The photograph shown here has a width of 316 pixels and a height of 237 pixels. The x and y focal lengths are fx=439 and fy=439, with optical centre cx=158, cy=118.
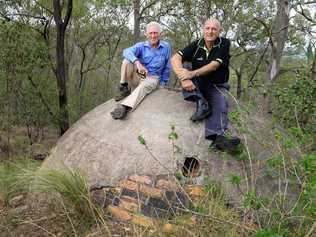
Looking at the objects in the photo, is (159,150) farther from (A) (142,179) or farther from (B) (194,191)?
(B) (194,191)

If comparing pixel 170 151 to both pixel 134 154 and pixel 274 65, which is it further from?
pixel 274 65

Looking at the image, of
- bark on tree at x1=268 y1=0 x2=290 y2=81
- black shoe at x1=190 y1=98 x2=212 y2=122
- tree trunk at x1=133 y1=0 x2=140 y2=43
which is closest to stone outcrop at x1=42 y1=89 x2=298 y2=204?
black shoe at x1=190 y1=98 x2=212 y2=122

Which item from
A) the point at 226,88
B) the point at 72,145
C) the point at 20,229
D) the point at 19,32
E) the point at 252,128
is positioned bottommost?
the point at 20,229

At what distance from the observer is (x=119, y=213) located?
4.45m

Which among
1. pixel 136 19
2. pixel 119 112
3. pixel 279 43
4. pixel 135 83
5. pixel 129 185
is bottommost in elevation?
pixel 129 185

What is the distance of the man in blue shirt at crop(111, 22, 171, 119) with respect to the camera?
5305 mm

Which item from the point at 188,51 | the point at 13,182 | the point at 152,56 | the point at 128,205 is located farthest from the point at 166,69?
the point at 13,182

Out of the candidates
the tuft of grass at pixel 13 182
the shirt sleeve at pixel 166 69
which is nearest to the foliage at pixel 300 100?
the shirt sleeve at pixel 166 69

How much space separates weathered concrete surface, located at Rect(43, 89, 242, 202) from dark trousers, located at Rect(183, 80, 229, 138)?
0.50ft

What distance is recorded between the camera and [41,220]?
4645mm

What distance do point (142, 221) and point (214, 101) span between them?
1544 millimetres

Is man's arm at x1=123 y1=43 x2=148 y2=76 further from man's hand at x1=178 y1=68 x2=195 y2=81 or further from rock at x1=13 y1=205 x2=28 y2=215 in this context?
rock at x1=13 y1=205 x2=28 y2=215

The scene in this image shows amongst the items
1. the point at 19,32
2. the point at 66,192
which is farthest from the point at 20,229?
the point at 19,32

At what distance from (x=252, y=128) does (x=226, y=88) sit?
0.55m
